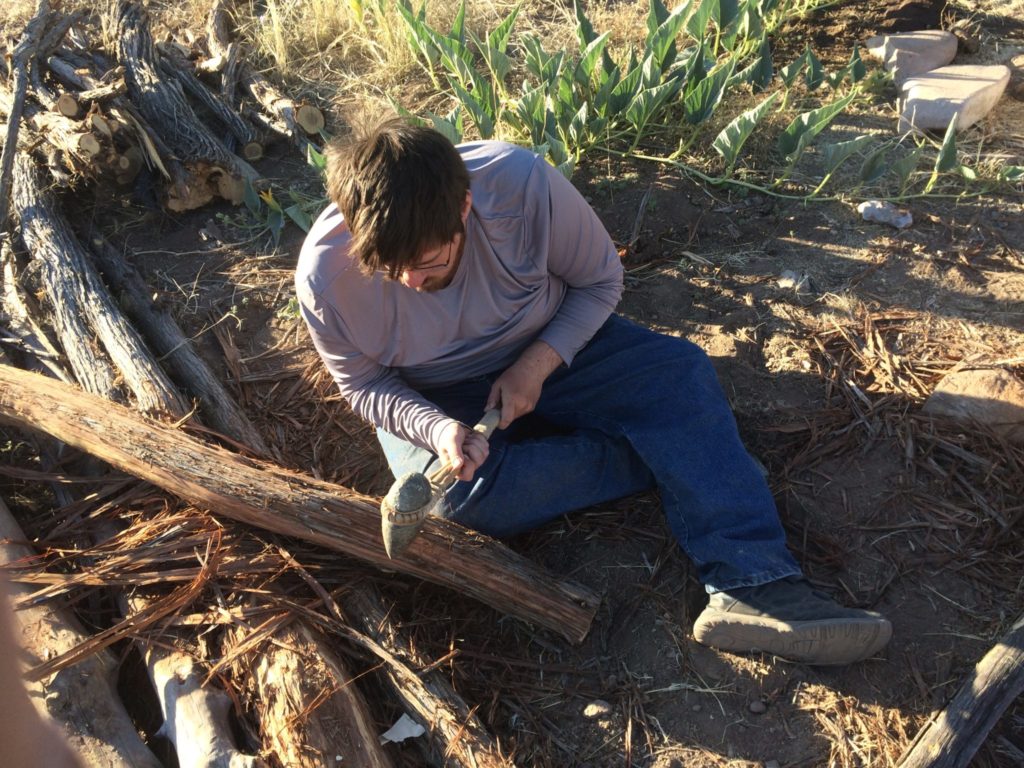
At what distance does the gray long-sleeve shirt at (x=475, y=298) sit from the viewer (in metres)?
2.02

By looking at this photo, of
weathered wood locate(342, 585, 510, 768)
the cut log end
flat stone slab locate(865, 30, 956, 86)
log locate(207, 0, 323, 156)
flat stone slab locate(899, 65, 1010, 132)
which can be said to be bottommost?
weathered wood locate(342, 585, 510, 768)

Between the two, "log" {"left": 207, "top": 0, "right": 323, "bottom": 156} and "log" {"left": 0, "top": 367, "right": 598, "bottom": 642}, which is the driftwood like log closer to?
"log" {"left": 207, "top": 0, "right": 323, "bottom": 156}

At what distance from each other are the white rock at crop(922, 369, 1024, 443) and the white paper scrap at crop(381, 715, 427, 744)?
5.31ft

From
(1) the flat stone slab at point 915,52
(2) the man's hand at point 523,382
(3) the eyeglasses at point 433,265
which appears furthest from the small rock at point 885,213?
(3) the eyeglasses at point 433,265

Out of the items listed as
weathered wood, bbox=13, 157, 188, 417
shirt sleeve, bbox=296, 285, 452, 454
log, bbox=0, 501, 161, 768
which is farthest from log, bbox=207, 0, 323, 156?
log, bbox=0, 501, 161, 768

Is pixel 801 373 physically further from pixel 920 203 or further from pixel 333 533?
pixel 333 533

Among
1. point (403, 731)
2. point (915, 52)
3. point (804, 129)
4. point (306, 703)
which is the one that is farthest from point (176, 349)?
point (915, 52)

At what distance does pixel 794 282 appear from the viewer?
2.82 metres

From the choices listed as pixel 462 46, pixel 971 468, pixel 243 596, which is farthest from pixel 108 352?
pixel 971 468

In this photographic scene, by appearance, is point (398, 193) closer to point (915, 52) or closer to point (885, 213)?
point (885, 213)

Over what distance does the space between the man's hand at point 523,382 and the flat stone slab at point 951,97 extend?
6.77 feet

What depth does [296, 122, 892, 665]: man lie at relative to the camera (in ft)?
6.47

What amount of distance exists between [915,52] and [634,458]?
246 centimetres

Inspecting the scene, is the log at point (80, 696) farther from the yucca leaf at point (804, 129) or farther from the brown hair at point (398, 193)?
the yucca leaf at point (804, 129)
